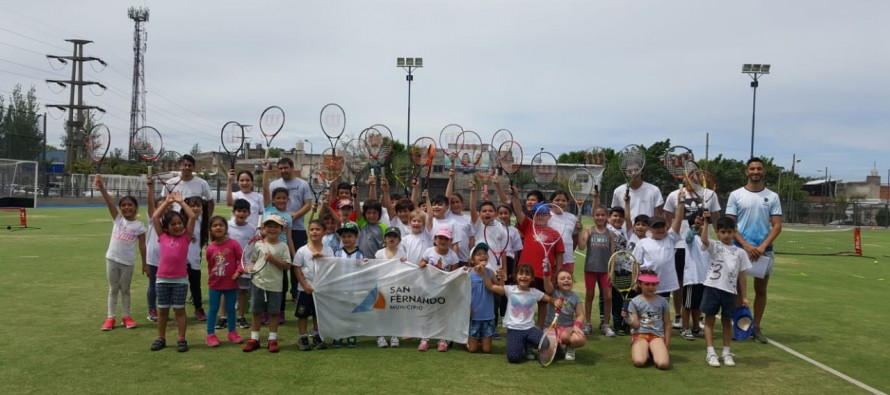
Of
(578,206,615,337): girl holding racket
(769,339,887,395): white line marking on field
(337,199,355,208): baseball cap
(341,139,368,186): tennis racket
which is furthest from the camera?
(341,139,368,186): tennis racket

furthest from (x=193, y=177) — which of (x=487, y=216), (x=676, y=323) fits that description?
(x=676, y=323)

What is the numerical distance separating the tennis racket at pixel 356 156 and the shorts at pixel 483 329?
350 cm

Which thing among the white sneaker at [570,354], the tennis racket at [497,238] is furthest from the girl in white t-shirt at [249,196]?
the white sneaker at [570,354]

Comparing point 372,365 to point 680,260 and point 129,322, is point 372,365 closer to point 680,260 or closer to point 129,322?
point 129,322

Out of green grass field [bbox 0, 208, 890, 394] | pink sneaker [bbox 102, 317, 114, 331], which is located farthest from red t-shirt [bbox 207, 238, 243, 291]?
pink sneaker [bbox 102, 317, 114, 331]

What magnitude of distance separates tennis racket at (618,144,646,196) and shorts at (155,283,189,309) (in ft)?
18.0

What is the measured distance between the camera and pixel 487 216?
704 cm

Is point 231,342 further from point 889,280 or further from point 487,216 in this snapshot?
point 889,280

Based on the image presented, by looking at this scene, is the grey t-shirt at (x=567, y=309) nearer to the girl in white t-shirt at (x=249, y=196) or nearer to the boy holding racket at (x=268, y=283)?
the boy holding racket at (x=268, y=283)

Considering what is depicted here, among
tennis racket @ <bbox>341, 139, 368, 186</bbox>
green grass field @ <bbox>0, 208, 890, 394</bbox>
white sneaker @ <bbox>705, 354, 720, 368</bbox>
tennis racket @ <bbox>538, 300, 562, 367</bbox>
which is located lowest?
green grass field @ <bbox>0, 208, 890, 394</bbox>

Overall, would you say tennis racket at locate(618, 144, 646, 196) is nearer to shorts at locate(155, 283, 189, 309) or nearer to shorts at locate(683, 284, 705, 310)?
shorts at locate(683, 284, 705, 310)

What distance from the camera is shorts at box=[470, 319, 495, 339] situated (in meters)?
6.44

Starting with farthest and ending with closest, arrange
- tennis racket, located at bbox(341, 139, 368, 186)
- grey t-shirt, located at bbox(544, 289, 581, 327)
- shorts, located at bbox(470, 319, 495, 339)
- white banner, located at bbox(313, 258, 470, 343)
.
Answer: tennis racket, located at bbox(341, 139, 368, 186) < white banner, located at bbox(313, 258, 470, 343) < shorts, located at bbox(470, 319, 495, 339) < grey t-shirt, located at bbox(544, 289, 581, 327)

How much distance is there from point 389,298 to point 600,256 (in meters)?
2.66
